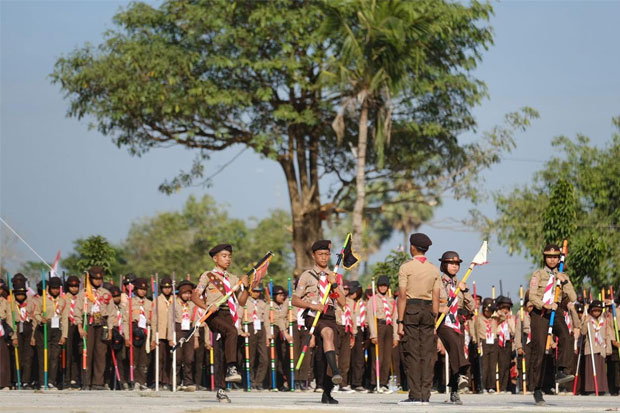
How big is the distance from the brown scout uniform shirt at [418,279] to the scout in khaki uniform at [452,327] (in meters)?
0.38

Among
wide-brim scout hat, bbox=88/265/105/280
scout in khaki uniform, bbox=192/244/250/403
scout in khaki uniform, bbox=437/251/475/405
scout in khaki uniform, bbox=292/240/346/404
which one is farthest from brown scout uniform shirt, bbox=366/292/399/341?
scout in khaki uniform, bbox=192/244/250/403

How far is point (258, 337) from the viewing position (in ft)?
85.5

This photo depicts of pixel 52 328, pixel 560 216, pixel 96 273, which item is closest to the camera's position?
pixel 96 273

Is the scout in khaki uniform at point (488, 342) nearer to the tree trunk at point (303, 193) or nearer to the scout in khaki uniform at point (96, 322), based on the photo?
the scout in khaki uniform at point (96, 322)

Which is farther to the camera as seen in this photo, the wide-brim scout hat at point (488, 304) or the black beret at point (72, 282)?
the wide-brim scout hat at point (488, 304)

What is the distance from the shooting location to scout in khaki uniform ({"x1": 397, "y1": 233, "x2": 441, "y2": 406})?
52.2 feet

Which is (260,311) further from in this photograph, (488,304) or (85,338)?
(488,304)

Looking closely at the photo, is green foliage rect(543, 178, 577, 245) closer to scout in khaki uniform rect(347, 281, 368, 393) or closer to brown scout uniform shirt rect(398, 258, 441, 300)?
scout in khaki uniform rect(347, 281, 368, 393)

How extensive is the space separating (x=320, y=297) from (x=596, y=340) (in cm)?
1180

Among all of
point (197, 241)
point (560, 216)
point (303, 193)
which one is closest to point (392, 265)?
point (560, 216)

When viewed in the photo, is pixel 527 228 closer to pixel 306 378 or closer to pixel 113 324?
pixel 306 378

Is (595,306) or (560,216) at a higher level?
(560,216)

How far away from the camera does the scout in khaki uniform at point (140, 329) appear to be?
964 inches

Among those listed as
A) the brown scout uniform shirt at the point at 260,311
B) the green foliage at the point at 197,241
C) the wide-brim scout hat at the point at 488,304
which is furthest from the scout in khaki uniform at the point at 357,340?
the green foliage at the point at 197,241
